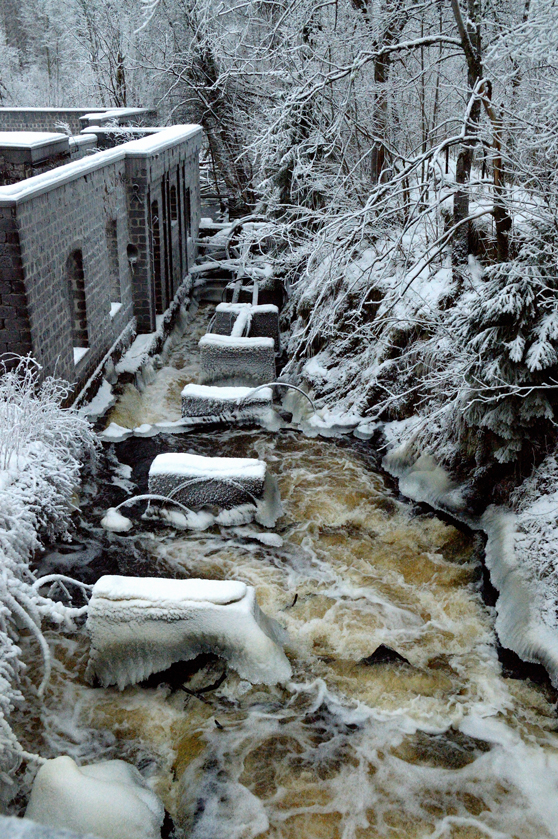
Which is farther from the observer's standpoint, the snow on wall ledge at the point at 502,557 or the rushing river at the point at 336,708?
the snow on wall ledge at the point at 502,557

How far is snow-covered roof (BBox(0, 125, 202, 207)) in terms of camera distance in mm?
8000

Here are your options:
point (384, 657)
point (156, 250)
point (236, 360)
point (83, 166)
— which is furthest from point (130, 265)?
point (384, 657)

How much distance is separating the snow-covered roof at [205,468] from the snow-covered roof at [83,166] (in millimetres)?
3465

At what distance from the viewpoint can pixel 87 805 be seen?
469cm

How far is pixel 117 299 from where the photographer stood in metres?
13.7

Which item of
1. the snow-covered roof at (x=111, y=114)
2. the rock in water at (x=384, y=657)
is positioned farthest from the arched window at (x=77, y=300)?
the snow-covered roof at (x=111, y=114)

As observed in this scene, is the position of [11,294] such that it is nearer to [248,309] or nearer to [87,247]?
[87,247]

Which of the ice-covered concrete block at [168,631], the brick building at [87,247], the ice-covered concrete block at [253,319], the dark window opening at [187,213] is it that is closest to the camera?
the ice-covered concrete block at [168,631]

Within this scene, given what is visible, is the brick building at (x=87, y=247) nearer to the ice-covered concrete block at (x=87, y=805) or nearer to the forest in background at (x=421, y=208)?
the forest in background at (x=421, y=208)

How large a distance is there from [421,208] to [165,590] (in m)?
5.40

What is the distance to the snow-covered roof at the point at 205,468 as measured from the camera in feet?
28.6

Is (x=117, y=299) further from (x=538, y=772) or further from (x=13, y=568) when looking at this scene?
(x=538, y=772)

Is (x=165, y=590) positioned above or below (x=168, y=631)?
above

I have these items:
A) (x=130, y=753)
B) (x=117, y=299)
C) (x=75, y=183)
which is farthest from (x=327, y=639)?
(x=117, y=299)
